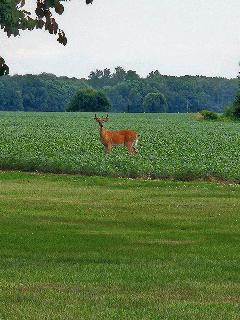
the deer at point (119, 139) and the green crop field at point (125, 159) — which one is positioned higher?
the deer at point (119, 139)

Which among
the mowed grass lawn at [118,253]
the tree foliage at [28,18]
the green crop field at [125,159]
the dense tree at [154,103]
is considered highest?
the tree foliage at [28,18]

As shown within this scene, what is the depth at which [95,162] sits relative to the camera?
33031 millimetres

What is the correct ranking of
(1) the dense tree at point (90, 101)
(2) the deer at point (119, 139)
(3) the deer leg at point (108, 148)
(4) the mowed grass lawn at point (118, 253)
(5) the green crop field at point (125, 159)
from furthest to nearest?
(1) the dense tree at point (90, 101) < (2) the deer at point (119, 139) < (3) the deer leg at point (108, 148) < (5) the green crop field at point (125, 159) < (4) the mowed grass lawn at point (118, 253)

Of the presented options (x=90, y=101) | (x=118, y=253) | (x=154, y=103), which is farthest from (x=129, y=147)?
(x=154, y=103)

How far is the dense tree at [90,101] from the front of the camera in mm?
152000

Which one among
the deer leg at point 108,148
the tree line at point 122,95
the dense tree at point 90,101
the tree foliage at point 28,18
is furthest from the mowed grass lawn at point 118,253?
the tree line at point 122,95

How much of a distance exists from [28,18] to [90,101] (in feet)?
461

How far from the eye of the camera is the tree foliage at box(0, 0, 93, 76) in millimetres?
13070

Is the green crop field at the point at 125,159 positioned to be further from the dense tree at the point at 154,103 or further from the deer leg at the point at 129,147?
the dense tree at the point at 154,103

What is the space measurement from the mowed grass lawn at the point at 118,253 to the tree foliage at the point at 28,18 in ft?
10.6

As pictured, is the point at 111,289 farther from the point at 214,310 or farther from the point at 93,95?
the point at 93,95

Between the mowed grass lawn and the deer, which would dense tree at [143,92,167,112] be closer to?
A: the deer

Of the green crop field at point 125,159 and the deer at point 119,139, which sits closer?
the green crop field at point 125,159

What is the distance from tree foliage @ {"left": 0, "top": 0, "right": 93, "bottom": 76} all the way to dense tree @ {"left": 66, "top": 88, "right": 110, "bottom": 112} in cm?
13803
